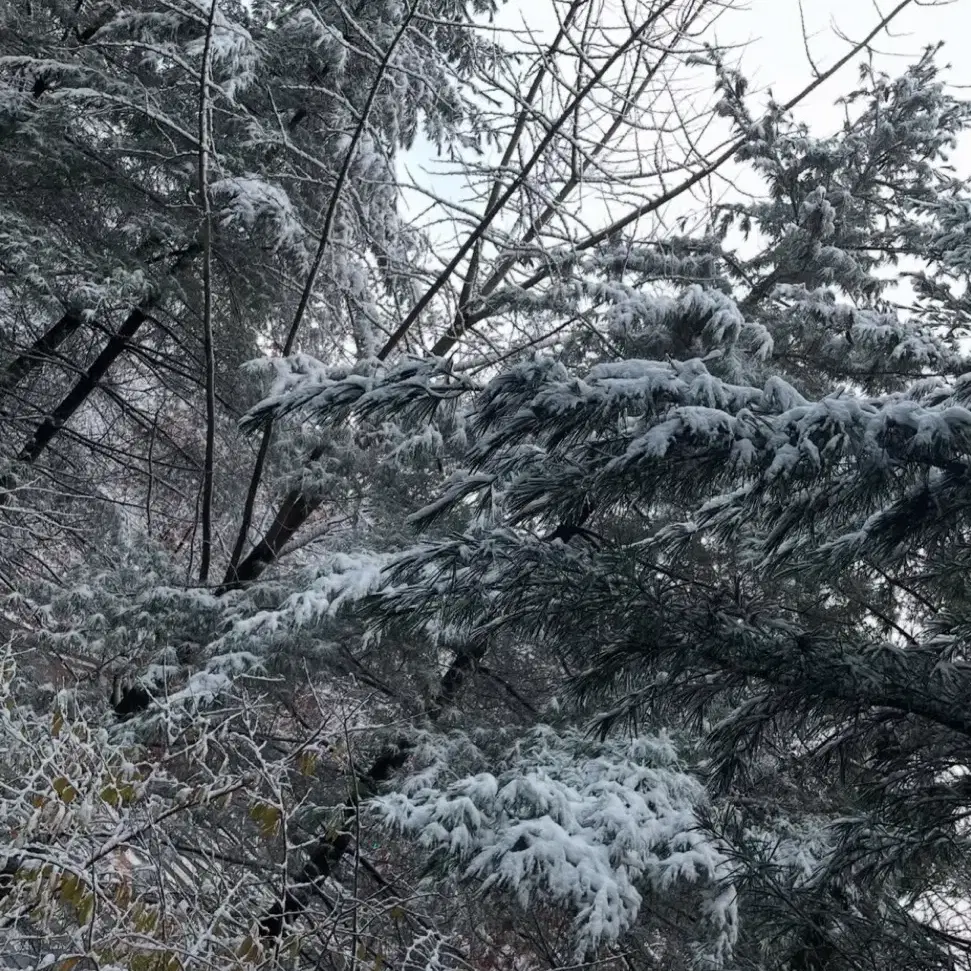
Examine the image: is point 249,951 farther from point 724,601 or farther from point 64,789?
point 724,601

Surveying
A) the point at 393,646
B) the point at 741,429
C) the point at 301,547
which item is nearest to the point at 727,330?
the point at 393,646

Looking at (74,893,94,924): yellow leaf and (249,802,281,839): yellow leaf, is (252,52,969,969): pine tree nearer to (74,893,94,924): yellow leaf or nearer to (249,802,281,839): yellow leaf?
(249,802,281,839): yellow leaf

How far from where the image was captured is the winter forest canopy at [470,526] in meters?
2.67

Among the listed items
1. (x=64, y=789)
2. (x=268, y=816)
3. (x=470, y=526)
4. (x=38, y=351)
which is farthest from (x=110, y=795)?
(x=38, y=351)

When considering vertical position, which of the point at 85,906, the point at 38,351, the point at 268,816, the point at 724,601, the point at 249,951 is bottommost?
the point at 85,906

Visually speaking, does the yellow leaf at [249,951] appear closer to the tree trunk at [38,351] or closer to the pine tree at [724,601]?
the pine tree at [724,601]

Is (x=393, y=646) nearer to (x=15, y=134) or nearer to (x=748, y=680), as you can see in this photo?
(x=748, y=680)

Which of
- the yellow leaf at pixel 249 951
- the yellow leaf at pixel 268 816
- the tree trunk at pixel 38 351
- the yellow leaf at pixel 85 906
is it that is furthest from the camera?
the tree trunk at pixel 38 351

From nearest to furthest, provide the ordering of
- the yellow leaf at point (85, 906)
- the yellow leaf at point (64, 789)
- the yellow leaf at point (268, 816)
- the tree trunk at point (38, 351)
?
1. the yellow leaf at point (85, 906)
2. the yellow leaf at point (64, 789)
3. the yellow leaf at point (268, 816)
4. the tree trunk at point (38, 351)

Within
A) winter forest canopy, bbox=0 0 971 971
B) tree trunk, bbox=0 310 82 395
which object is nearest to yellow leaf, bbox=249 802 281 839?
winter forest canopy, bbox=0 0 971 971

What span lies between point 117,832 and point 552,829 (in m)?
2.22

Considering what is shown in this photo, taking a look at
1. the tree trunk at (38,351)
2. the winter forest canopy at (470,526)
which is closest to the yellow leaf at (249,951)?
the winter forest canopy at (470,526)

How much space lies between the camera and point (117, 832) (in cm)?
290

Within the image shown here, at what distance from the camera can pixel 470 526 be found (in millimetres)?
4742
